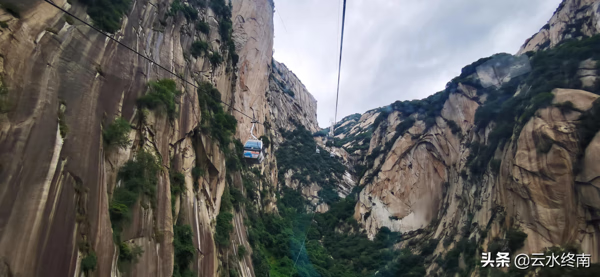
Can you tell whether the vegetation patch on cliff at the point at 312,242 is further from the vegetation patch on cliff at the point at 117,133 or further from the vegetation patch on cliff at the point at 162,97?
the vegetation patch on cliff at the point at 117,133

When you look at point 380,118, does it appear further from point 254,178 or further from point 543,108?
point 543,108

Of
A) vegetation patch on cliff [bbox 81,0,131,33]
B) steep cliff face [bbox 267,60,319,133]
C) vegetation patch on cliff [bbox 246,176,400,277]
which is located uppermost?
steep cliff face [bbox 267,60,319,133]

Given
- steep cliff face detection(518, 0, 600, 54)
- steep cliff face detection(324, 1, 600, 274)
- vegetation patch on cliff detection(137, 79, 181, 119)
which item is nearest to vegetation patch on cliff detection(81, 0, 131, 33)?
vegetation patch on cliff detection(137, 79, 181, 119)

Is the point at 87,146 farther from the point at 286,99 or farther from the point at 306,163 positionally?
the point at 286,99

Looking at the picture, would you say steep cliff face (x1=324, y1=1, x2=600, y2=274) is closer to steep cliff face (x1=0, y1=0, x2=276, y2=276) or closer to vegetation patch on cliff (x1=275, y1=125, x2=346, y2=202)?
vegetation patch on cliff (x1=275, y1=125, x2=346, y2=202)

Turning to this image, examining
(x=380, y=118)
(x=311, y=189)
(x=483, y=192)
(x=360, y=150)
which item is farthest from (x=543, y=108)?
(x=360, y=150)

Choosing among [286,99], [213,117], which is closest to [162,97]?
[213,117]

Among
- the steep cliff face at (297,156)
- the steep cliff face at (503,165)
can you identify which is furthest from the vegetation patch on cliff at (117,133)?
the steep cliff face at (297,156)
